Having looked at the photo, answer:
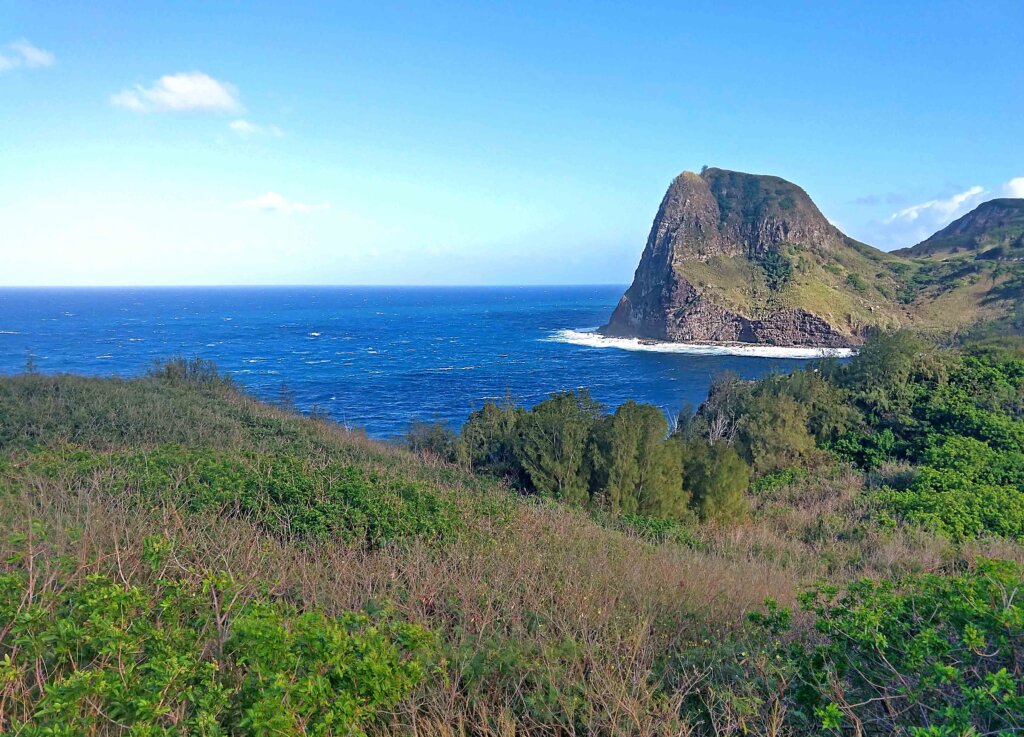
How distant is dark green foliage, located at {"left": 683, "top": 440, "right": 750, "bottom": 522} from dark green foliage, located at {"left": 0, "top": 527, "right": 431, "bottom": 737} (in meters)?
13.6

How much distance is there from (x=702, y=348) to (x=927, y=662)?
82125mm

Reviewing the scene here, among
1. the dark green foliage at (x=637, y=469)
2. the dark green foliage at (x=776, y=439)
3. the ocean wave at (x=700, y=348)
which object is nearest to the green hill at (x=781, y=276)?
the ocean wave at (x=700, y=348)

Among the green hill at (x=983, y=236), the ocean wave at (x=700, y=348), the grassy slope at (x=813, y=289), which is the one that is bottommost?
the ocean wave at (x=700, y=348)

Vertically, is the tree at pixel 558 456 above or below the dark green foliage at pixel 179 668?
below

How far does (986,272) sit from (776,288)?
99.3 ft

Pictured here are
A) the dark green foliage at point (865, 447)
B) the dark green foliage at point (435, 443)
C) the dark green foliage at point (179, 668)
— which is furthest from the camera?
the dark green foliage at point (865, 447)

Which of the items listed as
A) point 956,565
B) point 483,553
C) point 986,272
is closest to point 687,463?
point 956,565

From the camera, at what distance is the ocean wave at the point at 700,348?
76.1 m

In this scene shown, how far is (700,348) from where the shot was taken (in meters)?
82.2

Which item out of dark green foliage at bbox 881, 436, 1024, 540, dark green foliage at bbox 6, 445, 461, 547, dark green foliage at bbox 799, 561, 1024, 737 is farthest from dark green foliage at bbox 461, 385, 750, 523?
dark green foliage at bbox 799, 561, 1024, 737

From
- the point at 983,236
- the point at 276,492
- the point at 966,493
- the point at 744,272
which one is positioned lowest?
the point at 966,493

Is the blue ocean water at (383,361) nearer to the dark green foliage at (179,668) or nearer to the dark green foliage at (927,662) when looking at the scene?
the dark green foliage at (179,668)

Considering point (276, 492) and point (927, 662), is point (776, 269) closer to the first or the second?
point (276, 492)

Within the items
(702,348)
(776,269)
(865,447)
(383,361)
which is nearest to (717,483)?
(865,447)
